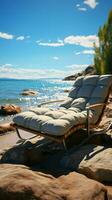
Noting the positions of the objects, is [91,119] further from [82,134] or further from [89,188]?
[89,188]

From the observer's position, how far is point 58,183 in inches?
119

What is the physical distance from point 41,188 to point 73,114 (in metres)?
2.23

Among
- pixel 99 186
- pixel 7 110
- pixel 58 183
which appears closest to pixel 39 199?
pixel 58 183

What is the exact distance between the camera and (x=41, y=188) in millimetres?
2752

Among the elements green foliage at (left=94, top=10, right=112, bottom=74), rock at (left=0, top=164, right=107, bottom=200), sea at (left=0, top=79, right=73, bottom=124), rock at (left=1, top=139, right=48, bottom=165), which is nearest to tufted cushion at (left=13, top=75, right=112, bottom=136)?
rock at (left=1, top=139, right=48, bottom=165)

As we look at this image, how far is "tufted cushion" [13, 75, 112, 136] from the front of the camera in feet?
15.0

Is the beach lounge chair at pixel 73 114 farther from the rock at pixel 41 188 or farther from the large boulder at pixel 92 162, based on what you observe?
the rock at pixel 41 188

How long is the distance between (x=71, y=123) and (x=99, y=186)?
1.73 metres

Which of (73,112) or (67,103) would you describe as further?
(67,103)

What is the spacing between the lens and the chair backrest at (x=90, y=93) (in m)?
5.60

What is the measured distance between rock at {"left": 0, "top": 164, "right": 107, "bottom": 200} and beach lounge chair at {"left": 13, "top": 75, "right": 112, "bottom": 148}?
4.68ft

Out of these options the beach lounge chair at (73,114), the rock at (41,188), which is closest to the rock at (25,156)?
the beach lounge chair at (73,114)

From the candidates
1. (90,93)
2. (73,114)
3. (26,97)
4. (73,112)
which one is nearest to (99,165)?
(73,114)

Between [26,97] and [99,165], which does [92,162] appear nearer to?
[99,165]
